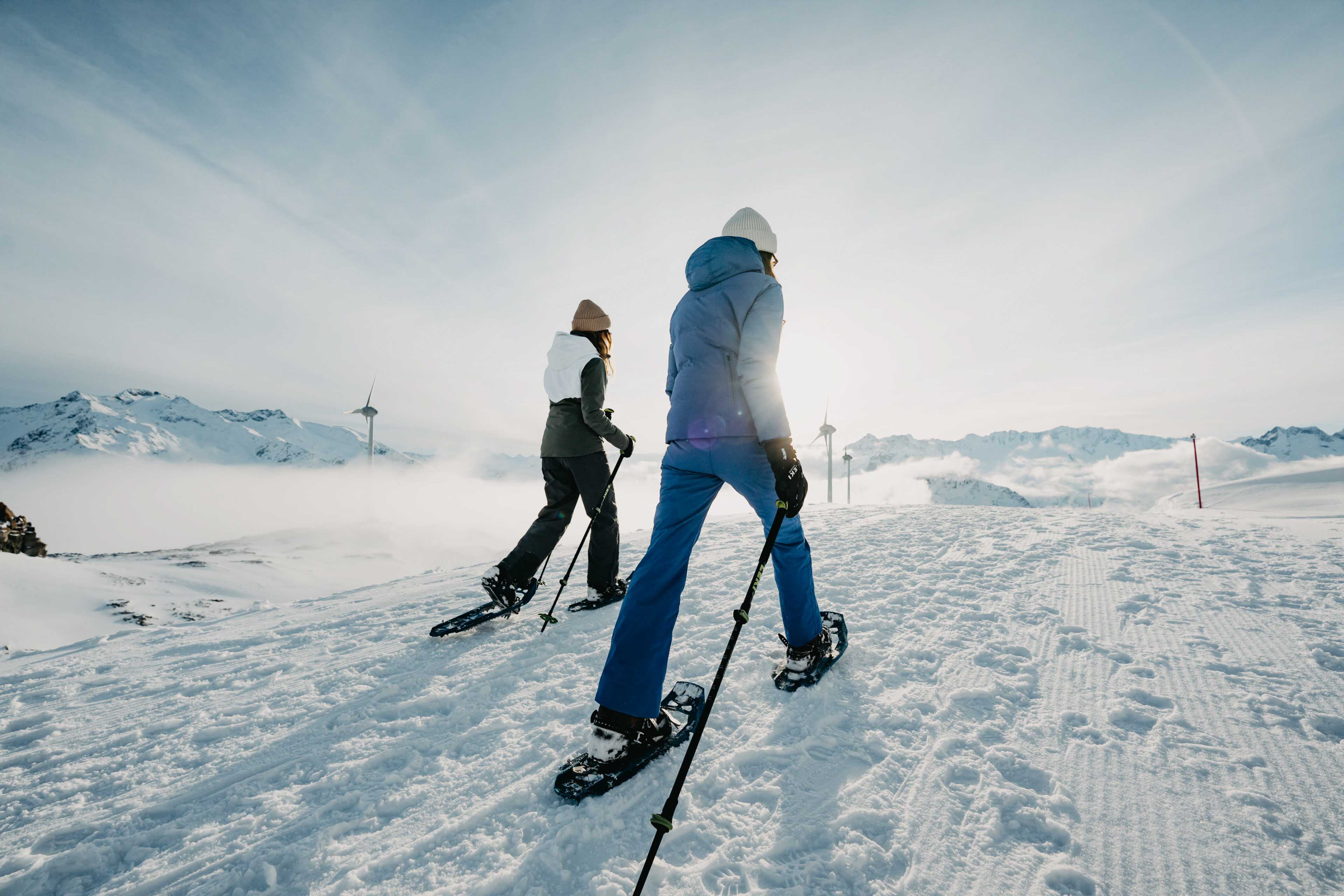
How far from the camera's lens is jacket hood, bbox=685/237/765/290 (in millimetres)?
2916

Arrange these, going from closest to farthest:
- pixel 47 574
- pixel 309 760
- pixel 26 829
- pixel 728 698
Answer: pixel 26 829
pixel 309 760
pixel 728 698
pixel 47 574

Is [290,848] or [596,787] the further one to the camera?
[596,787]

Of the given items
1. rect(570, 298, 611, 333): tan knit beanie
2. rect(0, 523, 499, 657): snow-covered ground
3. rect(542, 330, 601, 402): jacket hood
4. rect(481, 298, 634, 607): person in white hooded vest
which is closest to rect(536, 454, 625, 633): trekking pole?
rect(481, 298, 634, 607): person in white hooded vest

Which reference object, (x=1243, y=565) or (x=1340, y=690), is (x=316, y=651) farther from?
(x=1243, y=565)

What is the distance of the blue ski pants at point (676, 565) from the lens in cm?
256

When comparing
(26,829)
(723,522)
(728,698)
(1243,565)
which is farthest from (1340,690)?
(723,522)

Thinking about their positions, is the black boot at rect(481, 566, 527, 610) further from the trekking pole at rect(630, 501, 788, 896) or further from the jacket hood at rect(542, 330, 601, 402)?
the trekking pole at rect(630, 501, 788, 896)

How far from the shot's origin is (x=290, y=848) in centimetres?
210

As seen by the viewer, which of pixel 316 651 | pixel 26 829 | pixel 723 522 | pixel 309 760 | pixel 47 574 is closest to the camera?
Answer: pixel 26 829

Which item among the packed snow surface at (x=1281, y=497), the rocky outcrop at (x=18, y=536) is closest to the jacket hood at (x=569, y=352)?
the packed snow surface at (x=1281, y=497)

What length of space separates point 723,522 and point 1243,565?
265 inches

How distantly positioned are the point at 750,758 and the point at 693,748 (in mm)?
749

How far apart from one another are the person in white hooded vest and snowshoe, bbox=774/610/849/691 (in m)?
2.16

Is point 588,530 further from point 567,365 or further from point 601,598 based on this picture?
point 567,365
